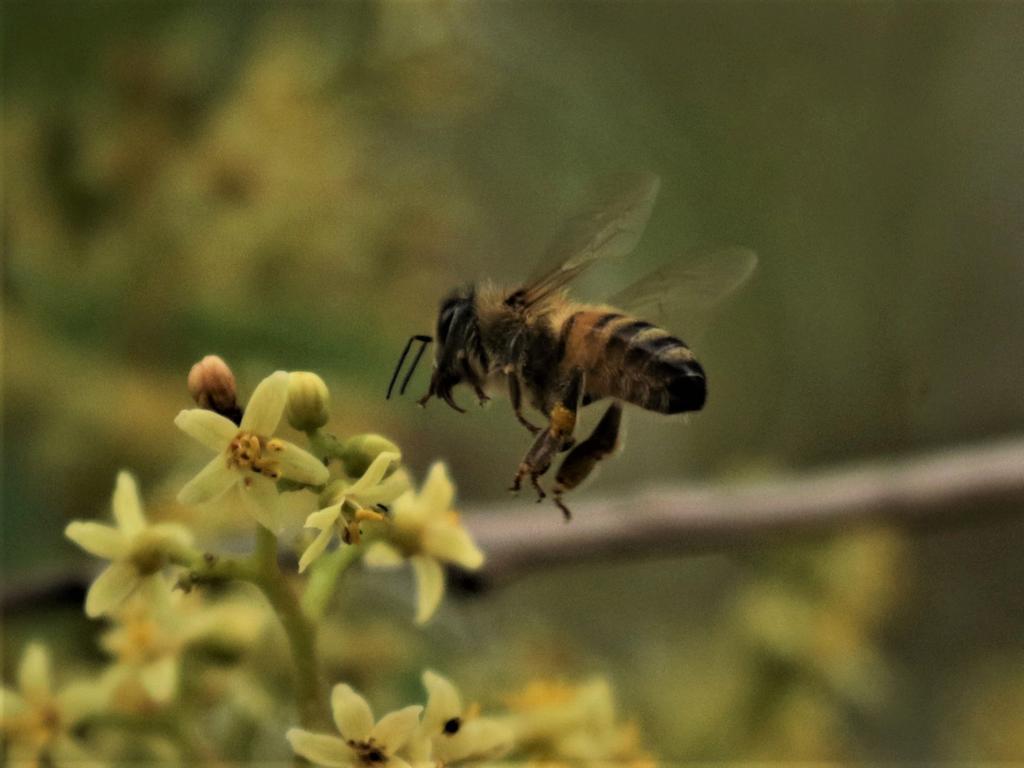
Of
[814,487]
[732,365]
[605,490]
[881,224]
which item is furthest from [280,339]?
[605,490]

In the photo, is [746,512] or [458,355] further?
[746,512]

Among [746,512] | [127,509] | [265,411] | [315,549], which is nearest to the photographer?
[315,549]

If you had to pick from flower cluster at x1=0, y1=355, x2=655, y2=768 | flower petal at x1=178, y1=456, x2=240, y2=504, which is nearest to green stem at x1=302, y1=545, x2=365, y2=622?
flower cluster at x1=0, y1=355, x2=655, y2=768

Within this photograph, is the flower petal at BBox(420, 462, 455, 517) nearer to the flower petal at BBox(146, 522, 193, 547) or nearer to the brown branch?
the flower petal at BBox(146, 522, 193, 547)

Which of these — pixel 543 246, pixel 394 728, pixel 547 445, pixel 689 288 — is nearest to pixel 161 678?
pixel 394 728

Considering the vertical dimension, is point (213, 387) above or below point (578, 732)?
above

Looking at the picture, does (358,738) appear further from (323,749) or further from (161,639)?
(161,639)

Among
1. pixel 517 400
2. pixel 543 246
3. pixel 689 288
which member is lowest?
pixel 517 400

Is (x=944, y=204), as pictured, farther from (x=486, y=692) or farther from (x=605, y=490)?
(x=486, y=692)
